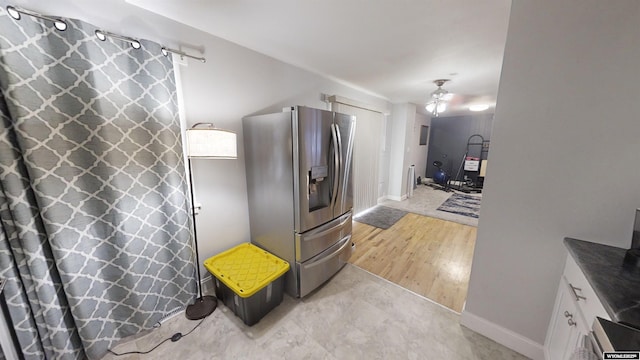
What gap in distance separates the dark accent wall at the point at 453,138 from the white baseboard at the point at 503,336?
662 cm

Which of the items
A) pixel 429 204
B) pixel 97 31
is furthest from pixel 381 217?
pixel 97 31

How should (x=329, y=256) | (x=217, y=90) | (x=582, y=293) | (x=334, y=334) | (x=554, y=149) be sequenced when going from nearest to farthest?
(x=582, y=293) → (x=554, y=149) → (x=334, y=334) → (x=217, y=90) → (x=329, y=256)

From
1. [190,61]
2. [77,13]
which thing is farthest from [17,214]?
[190,61]

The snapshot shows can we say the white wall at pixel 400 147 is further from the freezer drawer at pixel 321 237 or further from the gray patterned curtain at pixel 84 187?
the gray patterned curtain at pixel 84 187

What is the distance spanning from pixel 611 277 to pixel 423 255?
6.06ft

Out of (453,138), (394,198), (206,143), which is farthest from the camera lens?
(453,138)

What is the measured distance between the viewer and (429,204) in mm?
4719

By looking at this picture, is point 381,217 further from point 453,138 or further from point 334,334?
point 453,138

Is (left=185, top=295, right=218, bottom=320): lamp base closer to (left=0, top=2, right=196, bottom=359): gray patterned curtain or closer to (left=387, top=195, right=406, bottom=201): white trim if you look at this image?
(left=0, top=2, right=196, bottom=359): gray patterned curtain

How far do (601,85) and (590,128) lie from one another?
0.70ft

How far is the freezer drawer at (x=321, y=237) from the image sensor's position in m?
1.77

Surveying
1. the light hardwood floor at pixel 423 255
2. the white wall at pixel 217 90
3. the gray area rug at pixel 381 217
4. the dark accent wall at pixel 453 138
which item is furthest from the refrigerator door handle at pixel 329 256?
the dark accent wall at pixel 453 138

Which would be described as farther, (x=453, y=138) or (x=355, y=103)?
(x=453, y=138)

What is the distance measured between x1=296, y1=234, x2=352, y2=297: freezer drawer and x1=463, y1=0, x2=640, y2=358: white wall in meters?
1.21
